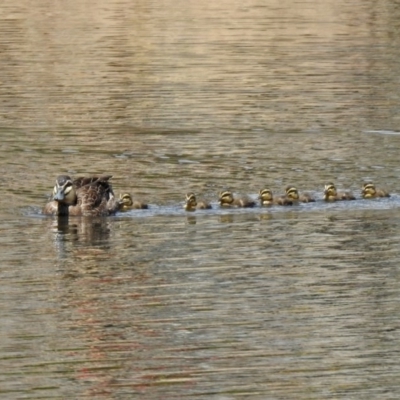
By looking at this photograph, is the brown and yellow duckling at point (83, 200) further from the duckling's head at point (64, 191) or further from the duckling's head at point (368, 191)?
the duckling's head at point (368, 191)

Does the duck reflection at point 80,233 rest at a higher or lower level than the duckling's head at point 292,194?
lower

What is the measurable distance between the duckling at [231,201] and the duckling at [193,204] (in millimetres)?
176

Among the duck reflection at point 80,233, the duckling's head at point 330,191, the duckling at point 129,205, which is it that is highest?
the duckling's head at point 330,191

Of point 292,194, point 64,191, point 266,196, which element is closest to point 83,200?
point 64,191

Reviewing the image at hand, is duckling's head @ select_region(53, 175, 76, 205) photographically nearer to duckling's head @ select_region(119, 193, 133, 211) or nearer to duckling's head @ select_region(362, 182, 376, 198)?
duckling's head @ select_region(119, 193, 133, 211)

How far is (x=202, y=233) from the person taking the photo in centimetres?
2002

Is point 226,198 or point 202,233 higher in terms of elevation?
point 226,198

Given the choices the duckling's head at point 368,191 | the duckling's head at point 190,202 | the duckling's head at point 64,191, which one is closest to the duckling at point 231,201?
the duckling's head at point 190,202

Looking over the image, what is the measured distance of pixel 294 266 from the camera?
17984 mm

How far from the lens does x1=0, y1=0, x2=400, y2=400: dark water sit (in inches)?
560

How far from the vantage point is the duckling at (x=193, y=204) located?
21.2 meters

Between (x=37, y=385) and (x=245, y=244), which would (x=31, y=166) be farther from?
(x=37, y=385)

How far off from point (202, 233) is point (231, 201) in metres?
1.66

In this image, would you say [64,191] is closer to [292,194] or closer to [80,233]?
[80,233]
